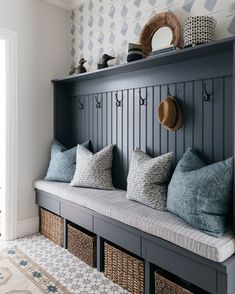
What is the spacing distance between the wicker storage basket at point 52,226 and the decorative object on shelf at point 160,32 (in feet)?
6.12

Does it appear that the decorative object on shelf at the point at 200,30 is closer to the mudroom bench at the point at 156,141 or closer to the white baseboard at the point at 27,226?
the mudroom bench at the point at 156,141

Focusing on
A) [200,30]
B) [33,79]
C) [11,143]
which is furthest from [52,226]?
[200,30]

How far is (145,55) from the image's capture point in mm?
2354

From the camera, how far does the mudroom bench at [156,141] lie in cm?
156

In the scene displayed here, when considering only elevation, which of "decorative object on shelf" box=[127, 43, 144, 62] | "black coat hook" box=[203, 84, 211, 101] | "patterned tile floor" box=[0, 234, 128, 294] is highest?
"decorative object on shelf" box=[127, 43, 144, 62]

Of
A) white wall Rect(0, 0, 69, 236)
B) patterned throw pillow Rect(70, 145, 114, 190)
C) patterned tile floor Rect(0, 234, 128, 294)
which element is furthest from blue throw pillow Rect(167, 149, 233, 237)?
white wall Rect(0, 0, 69, 236)

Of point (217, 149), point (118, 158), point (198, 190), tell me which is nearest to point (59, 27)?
point (118, 158)

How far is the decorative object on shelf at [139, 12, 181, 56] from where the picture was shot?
7.02 ft

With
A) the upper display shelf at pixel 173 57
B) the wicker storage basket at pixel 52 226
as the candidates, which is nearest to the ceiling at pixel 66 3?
the upper display shelf at pixel 173 57

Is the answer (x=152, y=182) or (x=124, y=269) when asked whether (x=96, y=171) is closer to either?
(x=152, y=182)

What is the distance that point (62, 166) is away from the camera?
9.57 feet

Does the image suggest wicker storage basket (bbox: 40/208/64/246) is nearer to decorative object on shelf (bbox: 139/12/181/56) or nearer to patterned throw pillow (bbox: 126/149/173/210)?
patterned throw pillow (bbox: 126/149/173/210)

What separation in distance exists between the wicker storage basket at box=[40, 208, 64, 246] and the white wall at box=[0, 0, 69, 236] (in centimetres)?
13

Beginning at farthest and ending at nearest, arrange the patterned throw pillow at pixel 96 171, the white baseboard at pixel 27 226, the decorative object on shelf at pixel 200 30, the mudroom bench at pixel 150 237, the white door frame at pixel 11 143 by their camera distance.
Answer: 1. the white baseboard at pixel 27 226
2. the white door frame at pixel 11 143
3. the patterned throw pillow at pixel 96 171
4. the decorative object on shelf at pixel 200 30
5. the mudroom bench at pixel 150 237
